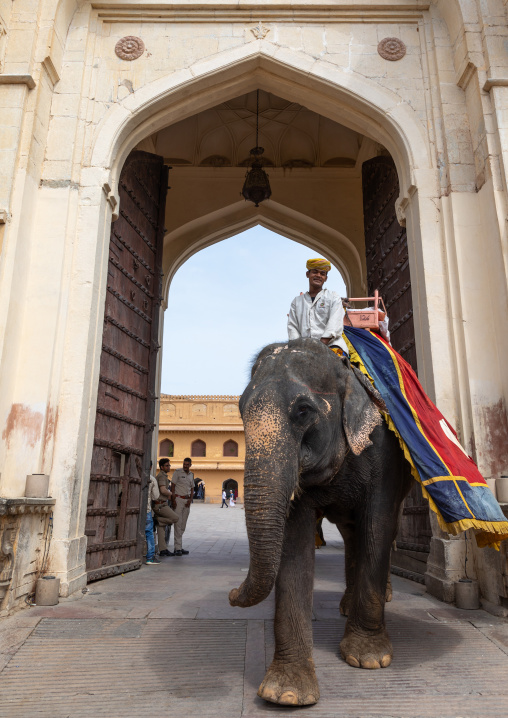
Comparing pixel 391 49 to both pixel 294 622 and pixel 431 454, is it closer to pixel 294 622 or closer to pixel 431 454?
pixel 431 454

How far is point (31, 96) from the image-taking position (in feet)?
18.8

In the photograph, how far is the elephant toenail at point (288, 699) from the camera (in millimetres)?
2416

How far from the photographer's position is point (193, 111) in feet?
22.8

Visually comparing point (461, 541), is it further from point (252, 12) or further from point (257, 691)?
point (252, 12)

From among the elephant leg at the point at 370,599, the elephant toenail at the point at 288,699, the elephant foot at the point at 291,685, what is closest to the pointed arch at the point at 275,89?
the elephant leg at the point at 370,599

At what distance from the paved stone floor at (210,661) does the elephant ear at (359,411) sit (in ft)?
3.94

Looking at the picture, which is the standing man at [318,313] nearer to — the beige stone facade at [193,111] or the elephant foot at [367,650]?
the elephant foot at [367,650]

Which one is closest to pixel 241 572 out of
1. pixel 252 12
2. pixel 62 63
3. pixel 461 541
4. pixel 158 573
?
pixel 158 573

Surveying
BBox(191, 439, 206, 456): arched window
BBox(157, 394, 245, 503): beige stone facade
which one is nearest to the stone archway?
BBox(157, 394, 245, 503): beige stone facade

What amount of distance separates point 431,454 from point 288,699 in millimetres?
1473

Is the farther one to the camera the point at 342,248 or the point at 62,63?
the point at 342,248

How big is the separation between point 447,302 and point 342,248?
222 inches

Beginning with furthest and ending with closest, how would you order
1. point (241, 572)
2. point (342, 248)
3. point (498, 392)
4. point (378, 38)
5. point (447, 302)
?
1. point (342, 248)
2. point (378, 38)
3. point (241, 572)
4. point (447, 302)
5. point (498, 392)

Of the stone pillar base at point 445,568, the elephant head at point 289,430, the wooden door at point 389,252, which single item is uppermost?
the wooden door at point 389,252
